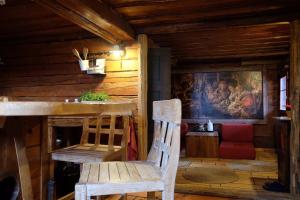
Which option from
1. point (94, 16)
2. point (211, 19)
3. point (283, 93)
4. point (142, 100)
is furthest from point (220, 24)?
point (283, 93)

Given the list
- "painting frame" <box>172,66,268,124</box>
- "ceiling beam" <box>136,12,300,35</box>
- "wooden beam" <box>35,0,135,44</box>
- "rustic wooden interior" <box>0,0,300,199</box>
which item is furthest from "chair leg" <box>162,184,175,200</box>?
"painting frame" <box>172,66,268,124</box>

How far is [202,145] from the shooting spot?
5.28 m

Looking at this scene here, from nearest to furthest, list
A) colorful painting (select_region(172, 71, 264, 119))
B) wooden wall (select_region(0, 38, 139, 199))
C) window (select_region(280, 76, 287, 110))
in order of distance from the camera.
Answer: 1. wooden wall (select_region(0, 38, 139, 199))
2. window (select_region(280, 76, 287, 110))
3. colorful painting (select_region(172, 71, 264, 119))

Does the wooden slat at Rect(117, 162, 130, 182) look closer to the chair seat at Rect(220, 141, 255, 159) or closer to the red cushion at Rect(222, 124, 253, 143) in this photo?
the chair seat at Rect(220, 141, 255, 159)

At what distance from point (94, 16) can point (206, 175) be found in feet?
8.65

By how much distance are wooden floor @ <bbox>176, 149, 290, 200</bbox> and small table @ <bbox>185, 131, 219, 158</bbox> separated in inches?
8.9

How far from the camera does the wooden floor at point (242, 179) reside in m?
2.87

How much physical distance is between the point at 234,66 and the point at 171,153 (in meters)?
5.57

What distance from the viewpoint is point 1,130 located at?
138cm

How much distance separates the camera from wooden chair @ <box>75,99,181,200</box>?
1.27 meters

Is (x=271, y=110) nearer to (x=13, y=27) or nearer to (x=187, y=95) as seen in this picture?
(x=187, y=95)

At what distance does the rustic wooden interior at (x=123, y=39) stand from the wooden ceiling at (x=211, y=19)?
0.04ft

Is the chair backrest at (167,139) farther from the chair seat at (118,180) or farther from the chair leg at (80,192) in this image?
the chair leg at (80,192)

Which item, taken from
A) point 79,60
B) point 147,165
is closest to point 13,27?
point 79,60
